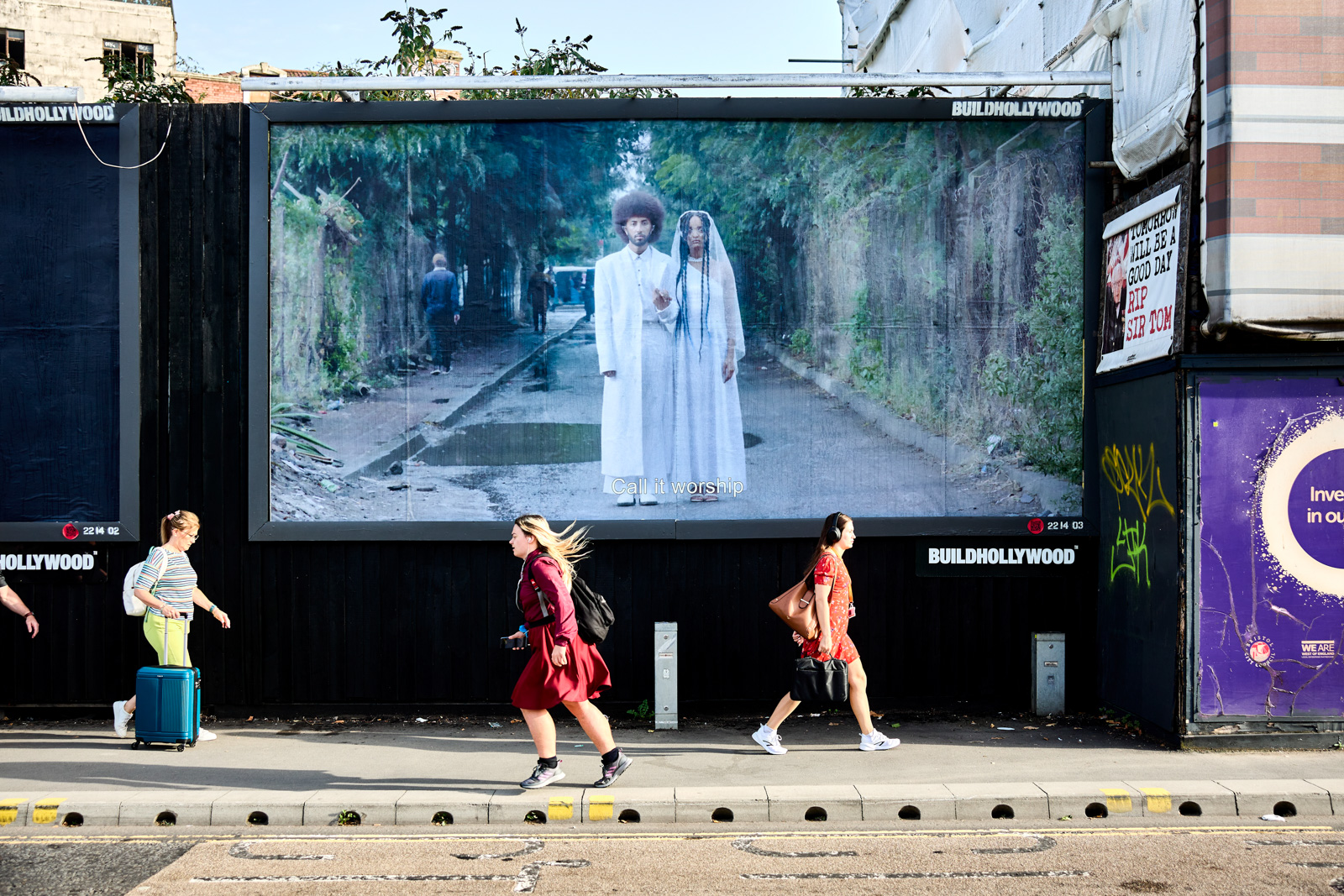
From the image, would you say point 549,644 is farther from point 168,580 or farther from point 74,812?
point 168,580

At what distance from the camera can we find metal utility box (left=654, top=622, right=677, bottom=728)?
9398 mm

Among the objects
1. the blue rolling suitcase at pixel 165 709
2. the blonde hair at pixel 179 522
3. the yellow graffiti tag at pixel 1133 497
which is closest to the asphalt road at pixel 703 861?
the blue rolling suitcase at pixel 165 709

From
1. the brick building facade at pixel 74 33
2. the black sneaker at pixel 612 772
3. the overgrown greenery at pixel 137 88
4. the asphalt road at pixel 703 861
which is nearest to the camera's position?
the asphalt road at pixel 703 861

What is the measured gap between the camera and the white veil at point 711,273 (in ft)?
33.1

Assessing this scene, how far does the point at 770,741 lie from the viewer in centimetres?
855

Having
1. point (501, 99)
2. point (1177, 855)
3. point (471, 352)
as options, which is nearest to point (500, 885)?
point (1177, 855)

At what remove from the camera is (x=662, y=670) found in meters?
9.45

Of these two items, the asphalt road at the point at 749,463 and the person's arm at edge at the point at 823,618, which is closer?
the person's arm at edge at the point at 823,618

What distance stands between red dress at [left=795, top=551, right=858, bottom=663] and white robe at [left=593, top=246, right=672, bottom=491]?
201cm

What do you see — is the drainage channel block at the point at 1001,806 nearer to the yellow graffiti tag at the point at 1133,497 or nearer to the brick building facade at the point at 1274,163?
the yellow graffiti tag at the point at 1133,497

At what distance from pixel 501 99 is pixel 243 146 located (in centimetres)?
234

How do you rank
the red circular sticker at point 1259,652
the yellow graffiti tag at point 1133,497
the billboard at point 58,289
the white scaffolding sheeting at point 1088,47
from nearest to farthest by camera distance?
the red circular sticker at point 1259,652
the white scaffolding sheeting at point 1088,47
the yellow graffiti tag at point 1133,497
the billboard at point 58,289

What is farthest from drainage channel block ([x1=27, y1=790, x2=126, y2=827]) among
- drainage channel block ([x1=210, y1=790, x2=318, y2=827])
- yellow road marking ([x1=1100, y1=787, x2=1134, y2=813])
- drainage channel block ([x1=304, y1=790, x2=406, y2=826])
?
yellow road marking ([x1=1100, y1=787, x2=1134, y2=813])

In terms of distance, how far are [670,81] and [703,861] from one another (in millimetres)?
6530
